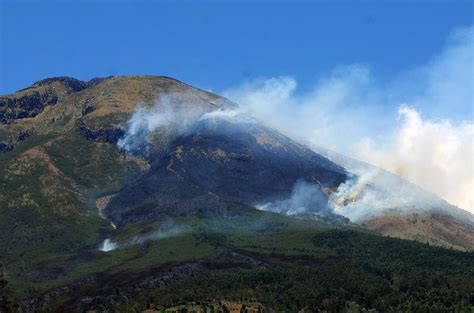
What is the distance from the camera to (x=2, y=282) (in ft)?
458

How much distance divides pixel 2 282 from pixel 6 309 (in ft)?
18.0

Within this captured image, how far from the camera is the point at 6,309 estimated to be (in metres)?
137
